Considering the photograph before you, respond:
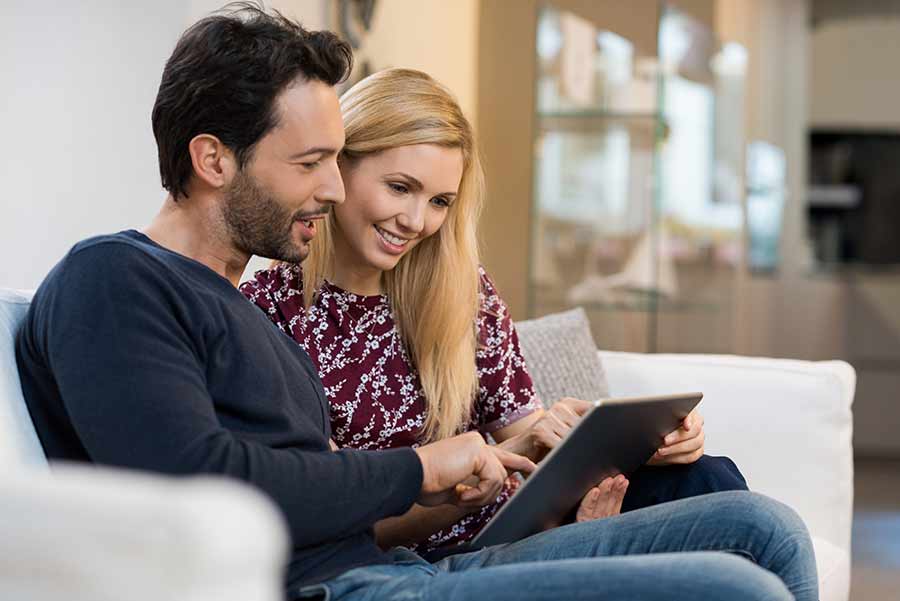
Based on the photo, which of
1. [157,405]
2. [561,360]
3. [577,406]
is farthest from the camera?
[561,360]

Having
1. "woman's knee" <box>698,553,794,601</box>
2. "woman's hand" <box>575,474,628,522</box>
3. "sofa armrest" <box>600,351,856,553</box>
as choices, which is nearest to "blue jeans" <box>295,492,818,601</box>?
"woman's knee" <box>698,553,794,601</box>

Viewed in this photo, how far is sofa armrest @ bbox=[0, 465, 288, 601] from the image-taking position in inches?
30.4

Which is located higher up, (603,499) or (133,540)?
(133,540)

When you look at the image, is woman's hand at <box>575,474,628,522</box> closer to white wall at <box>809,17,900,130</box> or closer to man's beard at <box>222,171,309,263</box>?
man's beard at <box>222,171,309,263</box>

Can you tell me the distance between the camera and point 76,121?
8.66 feet

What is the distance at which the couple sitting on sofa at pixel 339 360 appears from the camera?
1.25 meters

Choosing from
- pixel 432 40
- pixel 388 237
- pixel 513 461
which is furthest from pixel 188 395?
pixel 432 40

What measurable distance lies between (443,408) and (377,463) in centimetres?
Answer: 51

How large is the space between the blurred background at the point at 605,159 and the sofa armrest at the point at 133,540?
1.82 m

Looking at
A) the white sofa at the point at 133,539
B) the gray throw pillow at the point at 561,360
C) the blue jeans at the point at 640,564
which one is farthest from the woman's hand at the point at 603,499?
the white sofa at the point at 133,539

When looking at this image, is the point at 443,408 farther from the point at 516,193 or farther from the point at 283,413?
the point at 516,193

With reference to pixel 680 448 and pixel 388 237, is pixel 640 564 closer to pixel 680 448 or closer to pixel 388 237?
pixel 680 448

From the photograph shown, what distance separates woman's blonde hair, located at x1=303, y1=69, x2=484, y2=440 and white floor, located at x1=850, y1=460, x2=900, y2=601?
6.35 feet

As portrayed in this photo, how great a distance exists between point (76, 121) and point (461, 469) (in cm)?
151
